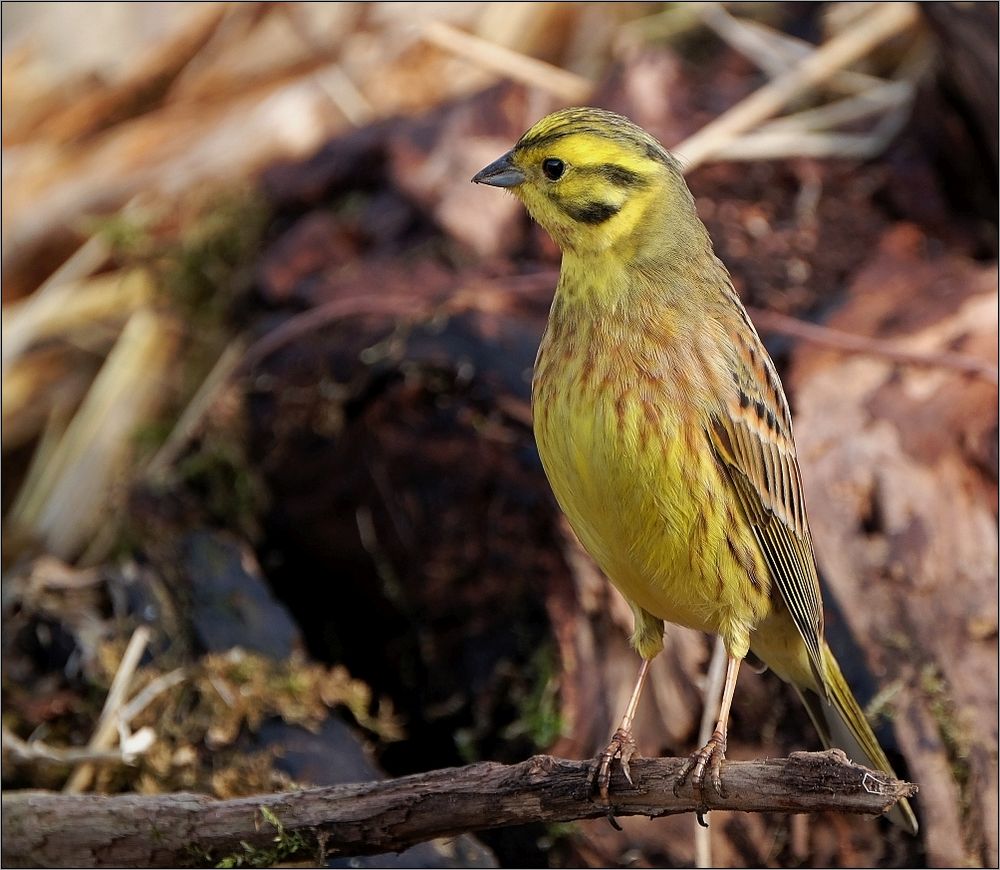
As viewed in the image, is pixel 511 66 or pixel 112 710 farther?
pixel 511 66

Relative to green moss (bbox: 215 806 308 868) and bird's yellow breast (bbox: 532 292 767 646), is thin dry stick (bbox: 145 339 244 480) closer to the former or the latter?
green moss (bbox: 215 806 308 868)

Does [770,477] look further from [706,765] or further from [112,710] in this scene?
[112,710]

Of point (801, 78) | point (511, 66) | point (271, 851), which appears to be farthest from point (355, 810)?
point (801, 78)

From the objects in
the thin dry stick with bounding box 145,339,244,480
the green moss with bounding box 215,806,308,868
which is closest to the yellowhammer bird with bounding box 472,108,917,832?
the green moss with bounding box 215,806,308,868

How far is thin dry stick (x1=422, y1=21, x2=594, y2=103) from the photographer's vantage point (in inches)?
247

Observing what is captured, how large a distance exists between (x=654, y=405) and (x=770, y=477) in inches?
18.6

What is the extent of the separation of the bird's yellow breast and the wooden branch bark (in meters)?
0.47

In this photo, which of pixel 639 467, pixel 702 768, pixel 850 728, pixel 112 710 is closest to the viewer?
pixel 702 768

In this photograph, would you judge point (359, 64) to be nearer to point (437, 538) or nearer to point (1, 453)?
point (1, 453)

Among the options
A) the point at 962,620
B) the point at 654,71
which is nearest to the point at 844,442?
the point at 962,620

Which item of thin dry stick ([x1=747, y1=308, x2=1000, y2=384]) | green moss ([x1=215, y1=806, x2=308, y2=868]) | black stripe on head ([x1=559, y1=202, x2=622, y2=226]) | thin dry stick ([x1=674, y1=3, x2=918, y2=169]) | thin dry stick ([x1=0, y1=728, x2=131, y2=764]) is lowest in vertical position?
green moss ([x1=215, y1=806, x2=308, y2=868])

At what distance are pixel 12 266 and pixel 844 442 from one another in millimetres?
4167

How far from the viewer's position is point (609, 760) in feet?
10.2

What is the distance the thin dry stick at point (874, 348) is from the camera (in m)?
4.52
